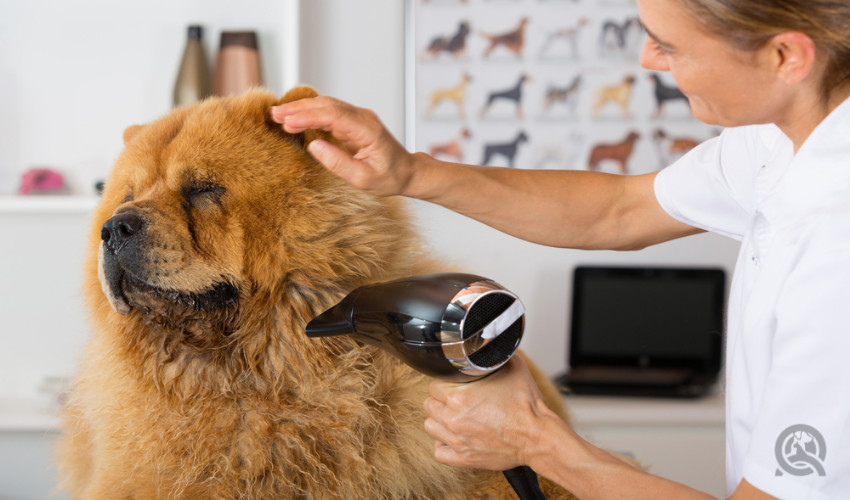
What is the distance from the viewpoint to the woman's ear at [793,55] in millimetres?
717

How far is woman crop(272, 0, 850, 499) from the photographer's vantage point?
67cm

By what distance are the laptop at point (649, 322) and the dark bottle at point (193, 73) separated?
148cm

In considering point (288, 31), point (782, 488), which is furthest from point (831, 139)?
point (288, 31)

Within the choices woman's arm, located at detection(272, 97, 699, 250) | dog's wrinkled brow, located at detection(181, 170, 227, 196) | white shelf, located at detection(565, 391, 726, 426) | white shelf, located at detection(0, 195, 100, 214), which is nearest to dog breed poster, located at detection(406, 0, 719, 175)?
white shelf, located at detection(565, 391, 726, 426)

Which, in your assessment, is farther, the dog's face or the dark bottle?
Answer: the dark bottle

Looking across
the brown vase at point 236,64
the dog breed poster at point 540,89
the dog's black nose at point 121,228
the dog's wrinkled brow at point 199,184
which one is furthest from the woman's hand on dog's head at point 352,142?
the dog breed poster at point 540,89

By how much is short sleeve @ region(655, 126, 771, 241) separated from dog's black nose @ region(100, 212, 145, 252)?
31.5 inches

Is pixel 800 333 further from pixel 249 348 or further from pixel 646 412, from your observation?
pixel 646 412

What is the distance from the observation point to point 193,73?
2.39 meters

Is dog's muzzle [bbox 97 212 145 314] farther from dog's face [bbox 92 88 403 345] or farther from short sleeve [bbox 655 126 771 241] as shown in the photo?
short sleeve [bbox 655 126 771 241]

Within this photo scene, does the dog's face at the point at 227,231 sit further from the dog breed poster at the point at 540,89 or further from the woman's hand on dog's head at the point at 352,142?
the dog breed poster at the point at 540,89

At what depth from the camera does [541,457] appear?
87 centimetres

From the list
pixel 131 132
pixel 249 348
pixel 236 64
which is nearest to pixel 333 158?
pixel 249 348

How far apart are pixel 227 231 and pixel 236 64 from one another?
1.61 m
